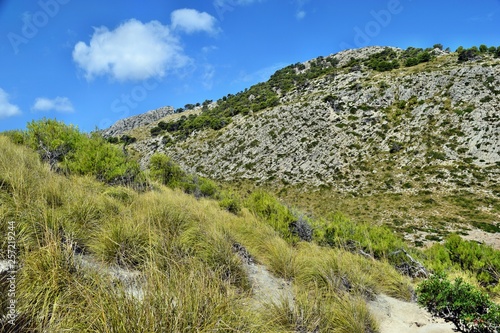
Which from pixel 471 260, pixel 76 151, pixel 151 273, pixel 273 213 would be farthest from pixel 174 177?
pixel 151 273

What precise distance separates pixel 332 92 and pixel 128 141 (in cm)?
5857

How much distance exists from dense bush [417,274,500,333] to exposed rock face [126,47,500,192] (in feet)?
95.5

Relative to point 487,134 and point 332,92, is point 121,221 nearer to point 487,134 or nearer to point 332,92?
point 487,134

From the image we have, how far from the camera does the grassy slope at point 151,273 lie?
7.29 feet

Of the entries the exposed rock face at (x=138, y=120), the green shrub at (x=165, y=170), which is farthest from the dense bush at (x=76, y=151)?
the exposed rock face at (x=138, y=120)

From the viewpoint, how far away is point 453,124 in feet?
121

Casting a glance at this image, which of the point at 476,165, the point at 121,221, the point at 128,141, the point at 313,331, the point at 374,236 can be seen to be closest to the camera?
the point at 313,331

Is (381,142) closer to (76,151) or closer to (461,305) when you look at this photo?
(76,151)

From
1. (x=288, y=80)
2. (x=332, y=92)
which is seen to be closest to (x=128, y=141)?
(x=288, y=80)

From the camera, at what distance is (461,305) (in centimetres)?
424

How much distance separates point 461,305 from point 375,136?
136ft

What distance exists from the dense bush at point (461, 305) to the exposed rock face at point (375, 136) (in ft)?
95.5

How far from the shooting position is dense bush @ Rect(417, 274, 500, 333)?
3.80 m

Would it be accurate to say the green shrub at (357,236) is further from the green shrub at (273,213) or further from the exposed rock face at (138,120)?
the exposed rock face at (138,120)
